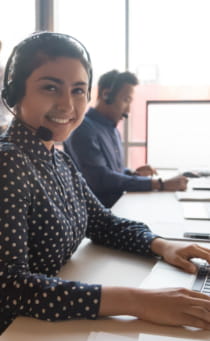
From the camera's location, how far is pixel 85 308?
748 millimetres

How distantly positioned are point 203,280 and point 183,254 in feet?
0.43

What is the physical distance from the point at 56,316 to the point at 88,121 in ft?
5.52

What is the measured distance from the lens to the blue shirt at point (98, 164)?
2189 mm

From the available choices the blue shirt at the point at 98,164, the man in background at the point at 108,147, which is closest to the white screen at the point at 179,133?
the man in background at the point at 108,147

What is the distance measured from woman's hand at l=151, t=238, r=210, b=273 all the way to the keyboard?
20 millimetres

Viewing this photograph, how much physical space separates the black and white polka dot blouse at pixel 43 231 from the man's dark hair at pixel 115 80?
128 centimetres

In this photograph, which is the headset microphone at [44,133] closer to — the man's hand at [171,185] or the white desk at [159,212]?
the white desk at [159,212]

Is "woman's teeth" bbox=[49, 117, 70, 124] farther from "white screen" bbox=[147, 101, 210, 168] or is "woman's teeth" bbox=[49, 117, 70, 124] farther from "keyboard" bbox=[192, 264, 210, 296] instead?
"white screen" bbox=[147, 101, 210, 168]

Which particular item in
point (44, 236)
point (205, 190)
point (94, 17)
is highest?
point (94, 17)

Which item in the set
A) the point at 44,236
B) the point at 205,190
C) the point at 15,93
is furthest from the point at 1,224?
the point at 205,190

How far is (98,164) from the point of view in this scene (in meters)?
2.20

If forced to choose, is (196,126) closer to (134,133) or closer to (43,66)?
(134,133)

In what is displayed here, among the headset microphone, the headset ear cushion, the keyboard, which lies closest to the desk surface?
the keyboard

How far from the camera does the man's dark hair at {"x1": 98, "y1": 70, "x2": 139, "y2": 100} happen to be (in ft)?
7.85
